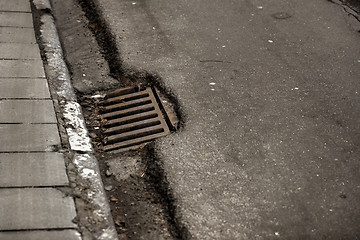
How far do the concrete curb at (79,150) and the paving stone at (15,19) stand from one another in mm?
219

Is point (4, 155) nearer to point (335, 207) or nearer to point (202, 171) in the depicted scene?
point (202, 171)

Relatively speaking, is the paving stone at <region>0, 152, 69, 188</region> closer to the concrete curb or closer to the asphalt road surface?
the concrete curb

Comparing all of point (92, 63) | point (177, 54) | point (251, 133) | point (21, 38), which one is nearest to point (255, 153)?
point (251, 133)

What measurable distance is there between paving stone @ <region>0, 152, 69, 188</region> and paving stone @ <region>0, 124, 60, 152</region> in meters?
0.08

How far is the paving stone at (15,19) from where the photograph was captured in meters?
5.75

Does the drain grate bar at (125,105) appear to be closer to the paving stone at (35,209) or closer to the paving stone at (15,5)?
the paving stone at (35,209)

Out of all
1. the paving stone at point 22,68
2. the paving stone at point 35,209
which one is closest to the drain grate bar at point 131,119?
the paving stone at point 22,68

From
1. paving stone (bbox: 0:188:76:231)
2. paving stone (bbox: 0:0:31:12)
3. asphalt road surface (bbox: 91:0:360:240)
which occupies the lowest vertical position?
paving stone (bbox: 0:0:31:12)

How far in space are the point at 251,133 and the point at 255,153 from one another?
0.28 metres

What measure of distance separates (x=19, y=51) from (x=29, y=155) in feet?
5.91

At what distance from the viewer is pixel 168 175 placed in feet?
12.5

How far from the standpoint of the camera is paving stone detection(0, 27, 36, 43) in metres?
5.45

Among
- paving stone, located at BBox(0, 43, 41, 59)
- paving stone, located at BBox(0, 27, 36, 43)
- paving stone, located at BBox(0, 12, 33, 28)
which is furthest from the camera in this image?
paving stone, located at BBox(0, 12, 33, 28)

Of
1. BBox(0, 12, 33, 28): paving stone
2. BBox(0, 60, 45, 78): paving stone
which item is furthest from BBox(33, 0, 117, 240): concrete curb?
BBox(0, 12, 33, 28): paving stone
